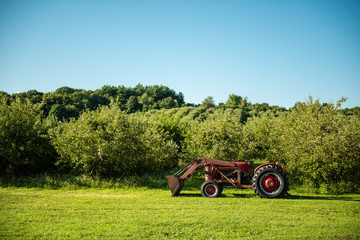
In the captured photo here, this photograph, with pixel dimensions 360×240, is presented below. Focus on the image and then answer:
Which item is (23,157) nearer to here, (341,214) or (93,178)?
(93,178)

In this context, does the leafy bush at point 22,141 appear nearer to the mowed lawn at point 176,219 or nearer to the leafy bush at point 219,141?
the mowed lawn at point 176,219

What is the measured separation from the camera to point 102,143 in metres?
15.4

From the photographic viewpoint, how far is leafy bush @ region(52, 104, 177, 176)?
50.8 ft

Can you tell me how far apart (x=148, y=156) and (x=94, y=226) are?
Result: 1254cm

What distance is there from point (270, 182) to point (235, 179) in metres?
1.72

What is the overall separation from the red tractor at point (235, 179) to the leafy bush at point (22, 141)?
11.1m

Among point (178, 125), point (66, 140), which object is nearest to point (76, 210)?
point (66, 140)

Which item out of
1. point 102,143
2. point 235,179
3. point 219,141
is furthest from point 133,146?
A: point 235,179

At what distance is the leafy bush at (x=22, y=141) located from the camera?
15.5 m

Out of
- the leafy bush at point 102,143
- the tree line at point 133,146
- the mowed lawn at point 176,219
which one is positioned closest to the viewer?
the mowed lawn at point 176,219

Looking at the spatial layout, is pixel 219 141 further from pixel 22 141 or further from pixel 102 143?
pixel 22 141

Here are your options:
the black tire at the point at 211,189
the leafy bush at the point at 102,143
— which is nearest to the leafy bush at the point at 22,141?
the leafy bush at the point at 102,143

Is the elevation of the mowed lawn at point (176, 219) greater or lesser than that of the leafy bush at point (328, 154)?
lesser

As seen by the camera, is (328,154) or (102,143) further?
(102,143)
